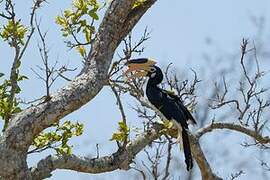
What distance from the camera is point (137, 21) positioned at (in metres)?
4.06

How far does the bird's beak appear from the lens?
4890mm

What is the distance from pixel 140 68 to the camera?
5.04 meters

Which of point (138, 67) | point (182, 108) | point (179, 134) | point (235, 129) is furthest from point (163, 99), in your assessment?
point (235, 129)

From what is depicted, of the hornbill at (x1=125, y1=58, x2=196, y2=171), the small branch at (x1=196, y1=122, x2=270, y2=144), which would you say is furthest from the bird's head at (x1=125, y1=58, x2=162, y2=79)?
the small branch at (x1=196, y1=122, x2=270, y2=144)

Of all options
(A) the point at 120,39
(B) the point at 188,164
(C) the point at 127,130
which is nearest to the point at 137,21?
(A) the point at 120,39

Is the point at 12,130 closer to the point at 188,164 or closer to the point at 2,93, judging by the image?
the point at 2,93

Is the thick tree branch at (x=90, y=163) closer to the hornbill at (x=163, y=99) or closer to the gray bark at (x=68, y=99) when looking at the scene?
the gray bark at (x=68, y=99)

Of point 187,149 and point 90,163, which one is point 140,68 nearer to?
point 187,149

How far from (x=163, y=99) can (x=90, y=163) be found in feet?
5.47

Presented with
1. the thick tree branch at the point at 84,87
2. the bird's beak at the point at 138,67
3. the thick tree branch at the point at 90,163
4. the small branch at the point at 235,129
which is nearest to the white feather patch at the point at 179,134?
the small branch at the point at 235,129

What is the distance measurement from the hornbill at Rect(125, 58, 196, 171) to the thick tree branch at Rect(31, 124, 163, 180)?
68 centimetres

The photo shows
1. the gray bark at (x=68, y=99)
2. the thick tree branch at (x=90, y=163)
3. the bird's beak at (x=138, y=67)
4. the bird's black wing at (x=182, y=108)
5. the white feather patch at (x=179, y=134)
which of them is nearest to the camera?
the gray bark at (x=68, y=99)

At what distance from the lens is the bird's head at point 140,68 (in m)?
4.92

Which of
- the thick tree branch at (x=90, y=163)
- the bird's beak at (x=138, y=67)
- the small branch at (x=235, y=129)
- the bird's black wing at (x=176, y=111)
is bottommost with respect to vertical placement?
the thick tree branch at (x=90, y=163)
